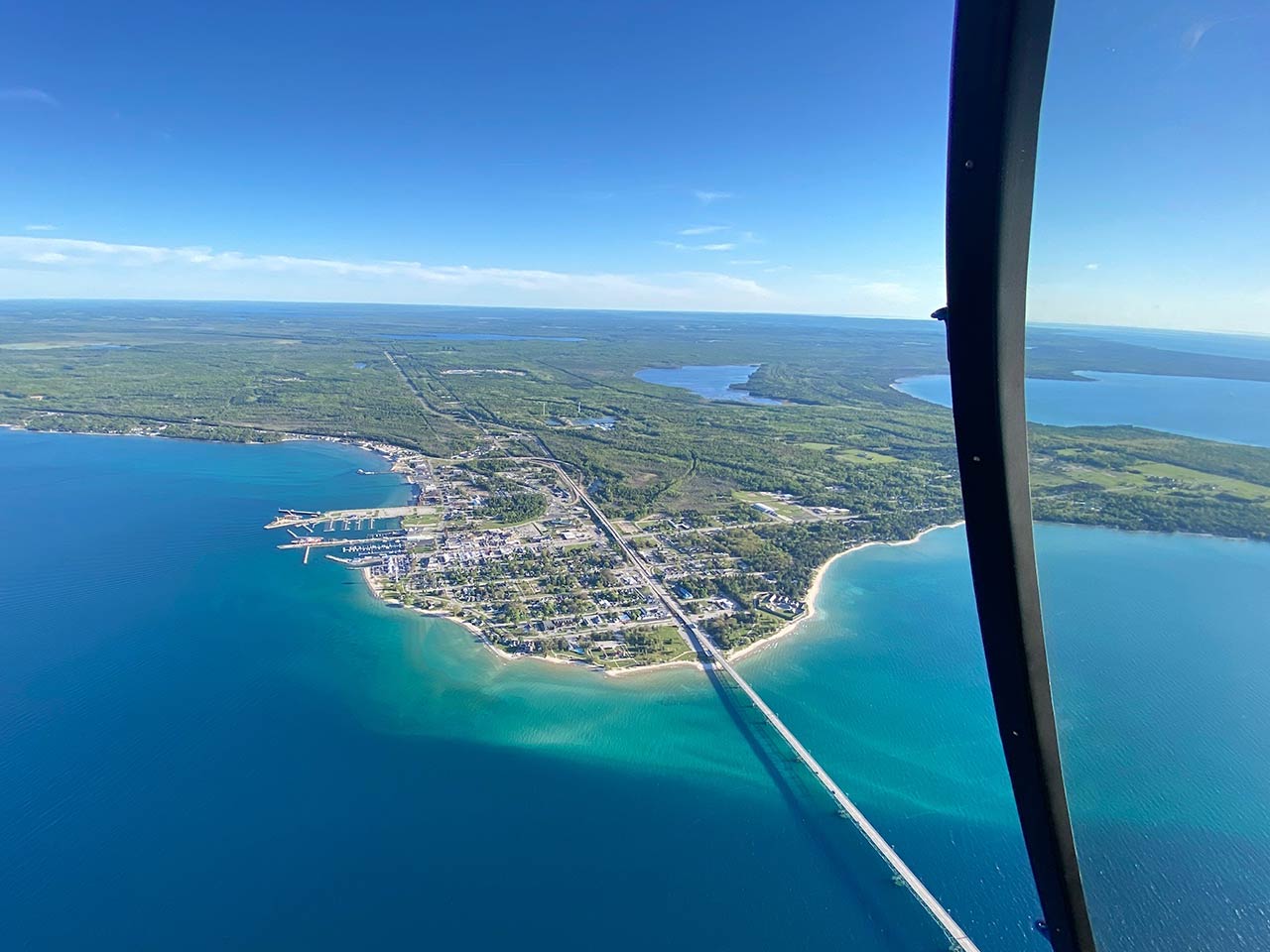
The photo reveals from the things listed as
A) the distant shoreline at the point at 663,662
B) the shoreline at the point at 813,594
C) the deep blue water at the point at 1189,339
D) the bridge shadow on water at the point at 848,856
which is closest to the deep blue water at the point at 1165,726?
the deep blue water at the point at 1189,339

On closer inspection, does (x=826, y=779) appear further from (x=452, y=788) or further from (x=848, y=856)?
(x=452, y=788)

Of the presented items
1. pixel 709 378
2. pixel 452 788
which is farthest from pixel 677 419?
pixel 452 788

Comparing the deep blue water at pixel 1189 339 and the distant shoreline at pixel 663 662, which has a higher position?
the deep blue water at pixel 1189 339

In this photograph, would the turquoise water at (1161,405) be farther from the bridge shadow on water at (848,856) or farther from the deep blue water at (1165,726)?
the bridge shadow on water at (848,856)

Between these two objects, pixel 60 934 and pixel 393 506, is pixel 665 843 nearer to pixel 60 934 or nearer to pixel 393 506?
pixel 60 934

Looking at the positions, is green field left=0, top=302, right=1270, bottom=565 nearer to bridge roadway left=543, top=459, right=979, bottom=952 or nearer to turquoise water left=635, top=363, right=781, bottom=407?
turquoise water left=635, top=363, right=781, bottom=407
